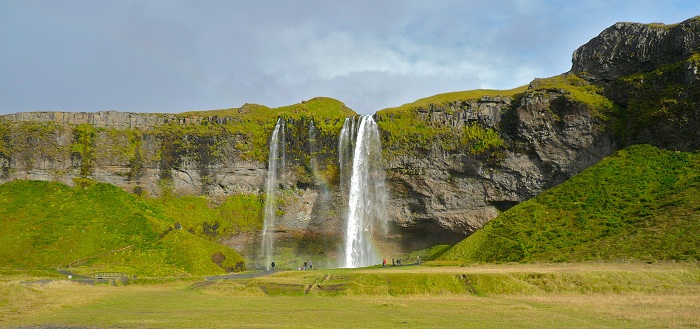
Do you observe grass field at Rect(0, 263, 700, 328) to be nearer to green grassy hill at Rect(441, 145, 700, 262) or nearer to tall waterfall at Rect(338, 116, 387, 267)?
green grassy hill at Rect(441, 145, 700, 262)

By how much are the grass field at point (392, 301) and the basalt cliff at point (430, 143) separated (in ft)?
109

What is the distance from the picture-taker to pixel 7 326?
72.1ft

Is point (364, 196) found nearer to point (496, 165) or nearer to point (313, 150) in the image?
point (313, 150)

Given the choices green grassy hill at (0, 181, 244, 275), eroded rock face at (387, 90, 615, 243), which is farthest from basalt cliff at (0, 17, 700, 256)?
green grassy hill at (0, 181, 244, 275)

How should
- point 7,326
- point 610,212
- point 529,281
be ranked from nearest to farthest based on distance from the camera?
point 7,326 < point 529,281 < point 610,212

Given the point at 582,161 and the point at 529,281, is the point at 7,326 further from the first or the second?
the point at 582,161

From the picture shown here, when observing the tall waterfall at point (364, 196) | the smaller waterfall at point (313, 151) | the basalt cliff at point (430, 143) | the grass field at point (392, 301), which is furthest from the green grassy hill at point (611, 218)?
the smaller waterfall at point (313, 151)

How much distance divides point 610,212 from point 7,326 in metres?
56.2

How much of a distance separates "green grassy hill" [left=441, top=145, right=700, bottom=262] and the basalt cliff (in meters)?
5.14

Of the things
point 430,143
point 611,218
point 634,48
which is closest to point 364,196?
point 430,143

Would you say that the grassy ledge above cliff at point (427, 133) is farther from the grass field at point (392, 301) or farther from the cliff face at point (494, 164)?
the grass field at point (392, 301)

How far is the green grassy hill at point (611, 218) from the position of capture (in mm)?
50500

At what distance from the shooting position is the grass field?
23141 millimetres

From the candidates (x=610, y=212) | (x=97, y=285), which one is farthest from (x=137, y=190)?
(x=610, y=212)
